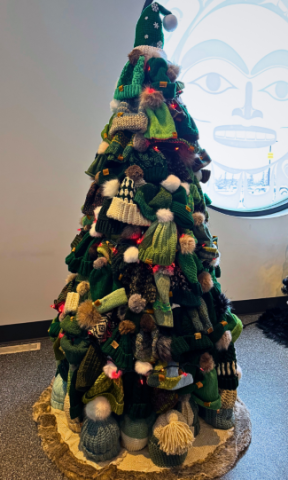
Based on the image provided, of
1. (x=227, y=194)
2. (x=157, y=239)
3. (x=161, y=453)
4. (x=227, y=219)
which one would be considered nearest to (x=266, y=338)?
(x=227, y=219)

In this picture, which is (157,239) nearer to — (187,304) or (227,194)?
(187,304)

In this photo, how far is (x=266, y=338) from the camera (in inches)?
80.1

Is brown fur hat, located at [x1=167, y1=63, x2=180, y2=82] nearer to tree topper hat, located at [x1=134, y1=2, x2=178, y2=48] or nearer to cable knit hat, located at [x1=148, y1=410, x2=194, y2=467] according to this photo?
tree topper hat, located at [x1=134, y1=2, x2=178, y2=48]

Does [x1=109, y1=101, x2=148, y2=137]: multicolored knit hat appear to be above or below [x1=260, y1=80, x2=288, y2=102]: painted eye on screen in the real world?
below

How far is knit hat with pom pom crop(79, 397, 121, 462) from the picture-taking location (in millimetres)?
1021

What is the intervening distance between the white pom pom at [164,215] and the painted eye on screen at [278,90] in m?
1.77

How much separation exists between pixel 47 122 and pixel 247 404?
5.98ft

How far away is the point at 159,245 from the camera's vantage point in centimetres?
98

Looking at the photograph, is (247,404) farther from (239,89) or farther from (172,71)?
(239,89)

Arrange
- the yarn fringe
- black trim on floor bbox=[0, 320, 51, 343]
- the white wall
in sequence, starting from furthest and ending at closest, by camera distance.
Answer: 1. black trim on floor bbox=[0, 320, 51, 343]
2. the white wall
3. the yarn fringe

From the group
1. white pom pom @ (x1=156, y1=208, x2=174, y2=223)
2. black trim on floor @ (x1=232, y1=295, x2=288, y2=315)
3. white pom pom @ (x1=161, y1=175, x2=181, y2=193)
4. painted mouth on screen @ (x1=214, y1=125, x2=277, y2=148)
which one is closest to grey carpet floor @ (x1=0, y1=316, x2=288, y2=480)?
black trim on floor @ (x1=232, y1=295, x2=288, y2=315)

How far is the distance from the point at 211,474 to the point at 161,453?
179 millimetres

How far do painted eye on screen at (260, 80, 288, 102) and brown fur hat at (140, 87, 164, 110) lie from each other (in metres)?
1.58

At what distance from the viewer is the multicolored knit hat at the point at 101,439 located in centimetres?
102
